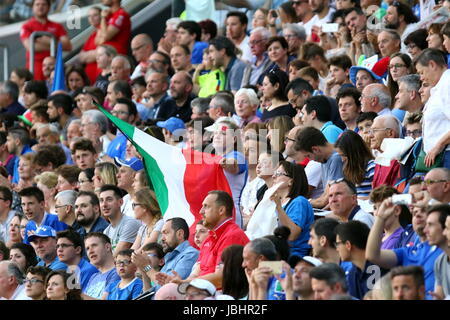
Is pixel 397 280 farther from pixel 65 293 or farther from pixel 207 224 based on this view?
pixel 65 293

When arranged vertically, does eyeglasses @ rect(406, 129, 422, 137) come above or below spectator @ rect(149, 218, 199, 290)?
above

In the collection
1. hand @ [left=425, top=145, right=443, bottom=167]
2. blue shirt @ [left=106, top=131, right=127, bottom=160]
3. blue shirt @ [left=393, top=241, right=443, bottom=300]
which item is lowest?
blue shirt @ [left=106, top=131, right=127, bottom=160]

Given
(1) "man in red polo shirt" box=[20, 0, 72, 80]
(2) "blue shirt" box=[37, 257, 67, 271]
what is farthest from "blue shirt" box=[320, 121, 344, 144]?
(1) "man in red polo shirt" box=[20, 0, 72, 80]

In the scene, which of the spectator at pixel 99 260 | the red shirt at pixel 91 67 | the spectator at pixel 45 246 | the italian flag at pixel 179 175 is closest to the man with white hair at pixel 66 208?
the spectator at pixel 45 246

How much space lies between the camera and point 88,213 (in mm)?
11977

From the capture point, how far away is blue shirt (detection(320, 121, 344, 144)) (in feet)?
37.8

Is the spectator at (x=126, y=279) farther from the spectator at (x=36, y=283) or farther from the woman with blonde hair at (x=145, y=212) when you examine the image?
the woman with blonde hair at (x=145, y=212)

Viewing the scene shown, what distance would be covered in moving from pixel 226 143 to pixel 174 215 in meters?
0.88

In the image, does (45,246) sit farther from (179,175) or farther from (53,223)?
(179,175)

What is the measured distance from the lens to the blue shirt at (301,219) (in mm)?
9719

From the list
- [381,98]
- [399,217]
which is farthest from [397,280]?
[381,98]

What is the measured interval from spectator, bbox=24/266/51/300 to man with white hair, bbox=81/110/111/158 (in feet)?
12.3

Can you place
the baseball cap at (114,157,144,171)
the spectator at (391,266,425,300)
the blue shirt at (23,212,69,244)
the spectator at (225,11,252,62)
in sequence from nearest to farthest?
1. the spectator at (391,266,425,300)
2. the blue shirt at (23,212,69,244)
3. the baseball cap at (114,157,144,171)
4. the spectator at (225,11,252,62)

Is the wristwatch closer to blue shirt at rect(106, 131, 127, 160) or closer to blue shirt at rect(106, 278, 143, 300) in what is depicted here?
blue shirt at rect(106, 278, 143, 300)
